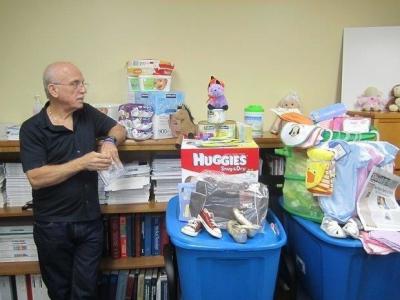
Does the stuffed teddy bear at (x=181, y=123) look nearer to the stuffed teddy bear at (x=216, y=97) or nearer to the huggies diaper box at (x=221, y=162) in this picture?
the stuffed teddy bear at (x=216, y=97)

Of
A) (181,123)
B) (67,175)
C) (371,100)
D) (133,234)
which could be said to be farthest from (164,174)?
(371,100)

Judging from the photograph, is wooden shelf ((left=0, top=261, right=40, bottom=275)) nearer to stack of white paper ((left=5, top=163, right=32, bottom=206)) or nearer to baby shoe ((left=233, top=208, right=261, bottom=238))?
stack of white paper ((left=5, top=163, right=32, bottom=206))

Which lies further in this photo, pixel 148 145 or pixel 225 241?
pixel 148 145

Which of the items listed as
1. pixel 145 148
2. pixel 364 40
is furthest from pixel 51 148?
pixel 364 40

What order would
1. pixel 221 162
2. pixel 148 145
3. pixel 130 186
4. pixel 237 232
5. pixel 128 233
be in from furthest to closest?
pixel 128 233 < pixel 130 186 < pixel 148 145 < pixel 221 162 < pixel 237 232

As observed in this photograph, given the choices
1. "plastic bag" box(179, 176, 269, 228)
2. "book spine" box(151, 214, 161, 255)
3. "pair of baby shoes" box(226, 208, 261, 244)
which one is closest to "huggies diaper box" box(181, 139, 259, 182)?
"plastic bag" box(179, 176, 269, 228)

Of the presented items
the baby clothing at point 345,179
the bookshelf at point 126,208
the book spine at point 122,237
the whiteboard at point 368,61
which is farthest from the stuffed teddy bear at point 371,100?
the book spine at point 122,237

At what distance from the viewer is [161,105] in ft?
4.99

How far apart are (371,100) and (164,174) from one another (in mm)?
1247

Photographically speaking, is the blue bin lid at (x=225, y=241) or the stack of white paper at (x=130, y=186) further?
the stack of white paper at (x=130, y=186)

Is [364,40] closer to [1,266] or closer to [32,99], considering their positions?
[32,99]

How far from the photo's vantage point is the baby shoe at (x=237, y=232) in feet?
3.27

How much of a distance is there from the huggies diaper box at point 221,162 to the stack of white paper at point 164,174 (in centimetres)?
45

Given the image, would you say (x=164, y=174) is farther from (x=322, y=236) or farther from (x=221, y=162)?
(x=322, y=236)
